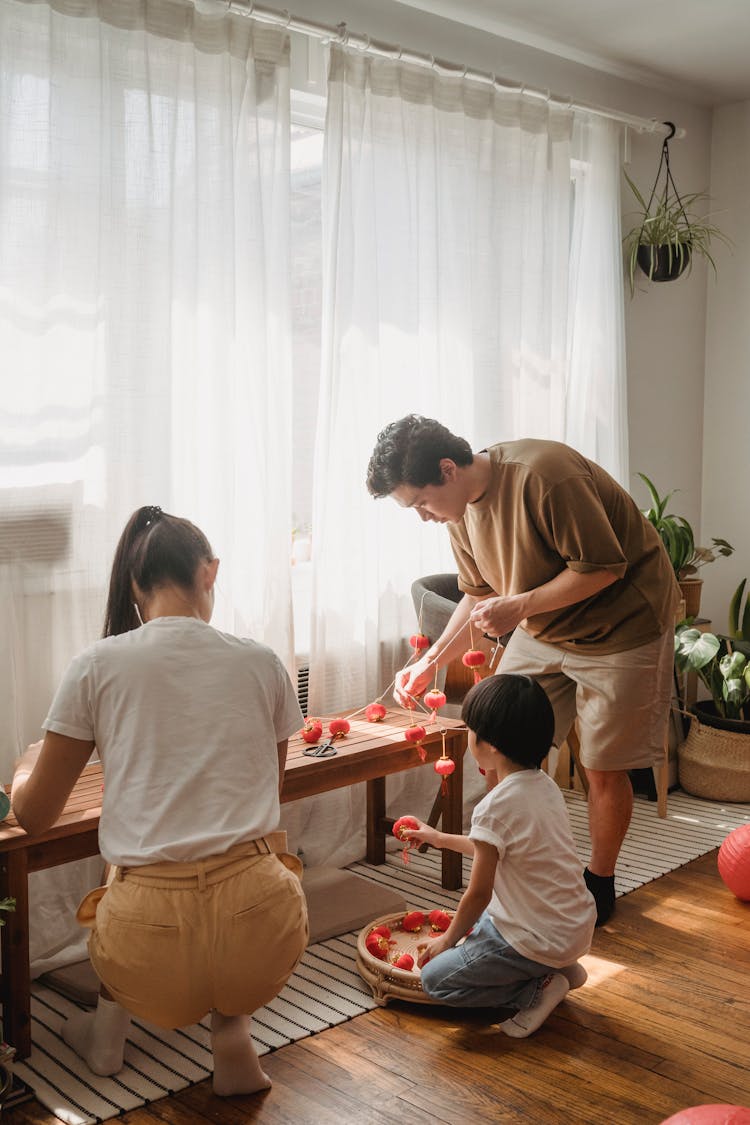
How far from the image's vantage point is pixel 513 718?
244 centimetres

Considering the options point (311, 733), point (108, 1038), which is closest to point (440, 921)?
point (311, 733)

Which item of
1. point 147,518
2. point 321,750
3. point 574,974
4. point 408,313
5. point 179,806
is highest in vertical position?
point 408,313

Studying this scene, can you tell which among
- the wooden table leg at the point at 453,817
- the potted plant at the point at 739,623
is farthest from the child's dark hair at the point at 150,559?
the potted plant at the point at 739,623

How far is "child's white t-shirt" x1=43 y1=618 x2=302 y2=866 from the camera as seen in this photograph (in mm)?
1942

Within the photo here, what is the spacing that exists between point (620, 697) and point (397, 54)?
2014 millimetres

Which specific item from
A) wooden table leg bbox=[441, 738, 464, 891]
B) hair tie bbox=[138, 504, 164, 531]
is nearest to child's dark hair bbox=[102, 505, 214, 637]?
hair tie bbox=[138, 504, 164, 531]

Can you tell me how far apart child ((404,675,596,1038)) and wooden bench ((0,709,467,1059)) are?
446 millimetres

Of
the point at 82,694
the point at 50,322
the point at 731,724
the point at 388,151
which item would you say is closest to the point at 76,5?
the point at 50,322

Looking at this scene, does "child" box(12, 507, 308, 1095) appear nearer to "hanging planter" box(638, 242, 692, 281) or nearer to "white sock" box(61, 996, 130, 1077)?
"white sock" box(61, 996, 130, 1077)

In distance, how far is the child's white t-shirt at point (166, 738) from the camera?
194 cm

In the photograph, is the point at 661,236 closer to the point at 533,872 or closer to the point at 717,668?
the point at 717,668

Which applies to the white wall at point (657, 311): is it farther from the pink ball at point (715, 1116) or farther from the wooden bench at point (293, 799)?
the pink ball at point (715, 1116)

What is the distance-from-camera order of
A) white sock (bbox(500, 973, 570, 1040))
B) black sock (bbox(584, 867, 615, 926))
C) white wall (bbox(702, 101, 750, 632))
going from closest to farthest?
white sock (bbox(500, 973, 570, 1040))
black sock (bbox(584, 867, 615, 926))
white wall (bbox(702, 101, 750, 632))

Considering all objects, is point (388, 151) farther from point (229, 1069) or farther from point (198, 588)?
point (229, 1069)
